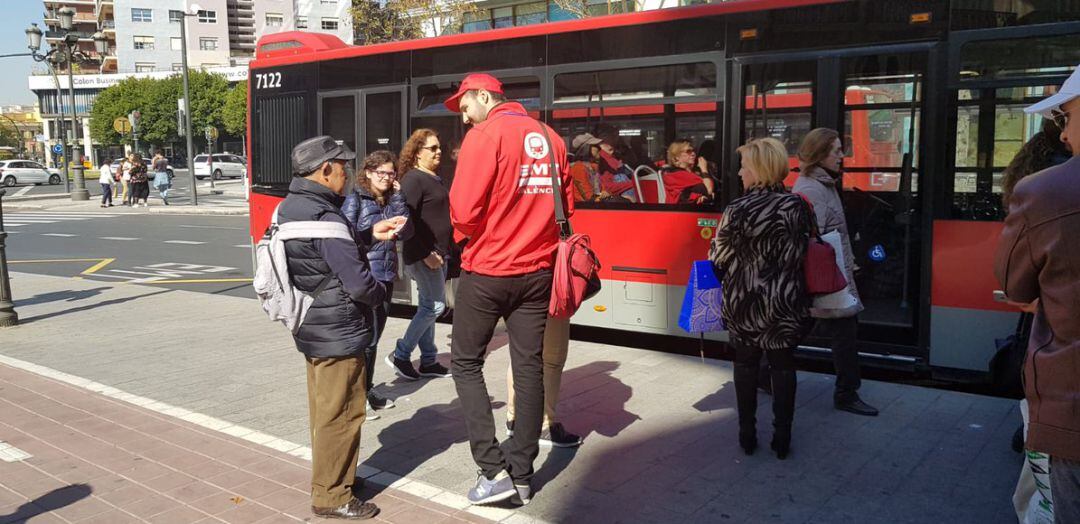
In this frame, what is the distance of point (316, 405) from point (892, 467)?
3.06 m

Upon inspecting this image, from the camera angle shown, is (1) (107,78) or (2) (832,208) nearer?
(2) (832,208)

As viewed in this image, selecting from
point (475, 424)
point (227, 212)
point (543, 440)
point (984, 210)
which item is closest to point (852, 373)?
point (984, 210)

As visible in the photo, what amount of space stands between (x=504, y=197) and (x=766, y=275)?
1.49 meters

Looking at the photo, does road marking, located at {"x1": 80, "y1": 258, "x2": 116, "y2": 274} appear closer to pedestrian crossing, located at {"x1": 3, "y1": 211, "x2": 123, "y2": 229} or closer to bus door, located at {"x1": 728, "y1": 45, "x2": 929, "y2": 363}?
pedestrian crossing, located at {"x1": 3, "y1": 211, "x2": 123, "y2": 229}

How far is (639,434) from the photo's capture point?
17.0ft

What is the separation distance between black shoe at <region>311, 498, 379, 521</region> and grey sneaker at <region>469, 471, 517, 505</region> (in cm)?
48

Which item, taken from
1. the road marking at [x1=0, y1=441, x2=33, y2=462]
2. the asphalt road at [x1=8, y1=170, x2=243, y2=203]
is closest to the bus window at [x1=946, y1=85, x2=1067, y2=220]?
the road marking at [x1=0, y1=441, x2=33, y2=462]

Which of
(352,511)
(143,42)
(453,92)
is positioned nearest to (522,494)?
(352,511)

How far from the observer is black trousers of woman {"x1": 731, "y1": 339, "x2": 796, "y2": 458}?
4.57 m

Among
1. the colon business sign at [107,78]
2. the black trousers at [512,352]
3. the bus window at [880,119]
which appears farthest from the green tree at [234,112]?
the black trousers at [512,352]

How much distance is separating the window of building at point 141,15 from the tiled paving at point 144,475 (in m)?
88.7

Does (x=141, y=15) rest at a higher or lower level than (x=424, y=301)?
higher

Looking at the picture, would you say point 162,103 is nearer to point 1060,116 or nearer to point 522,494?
point 522,494

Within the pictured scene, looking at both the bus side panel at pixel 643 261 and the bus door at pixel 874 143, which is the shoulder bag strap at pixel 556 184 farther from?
the bus door at pixel 874 143
